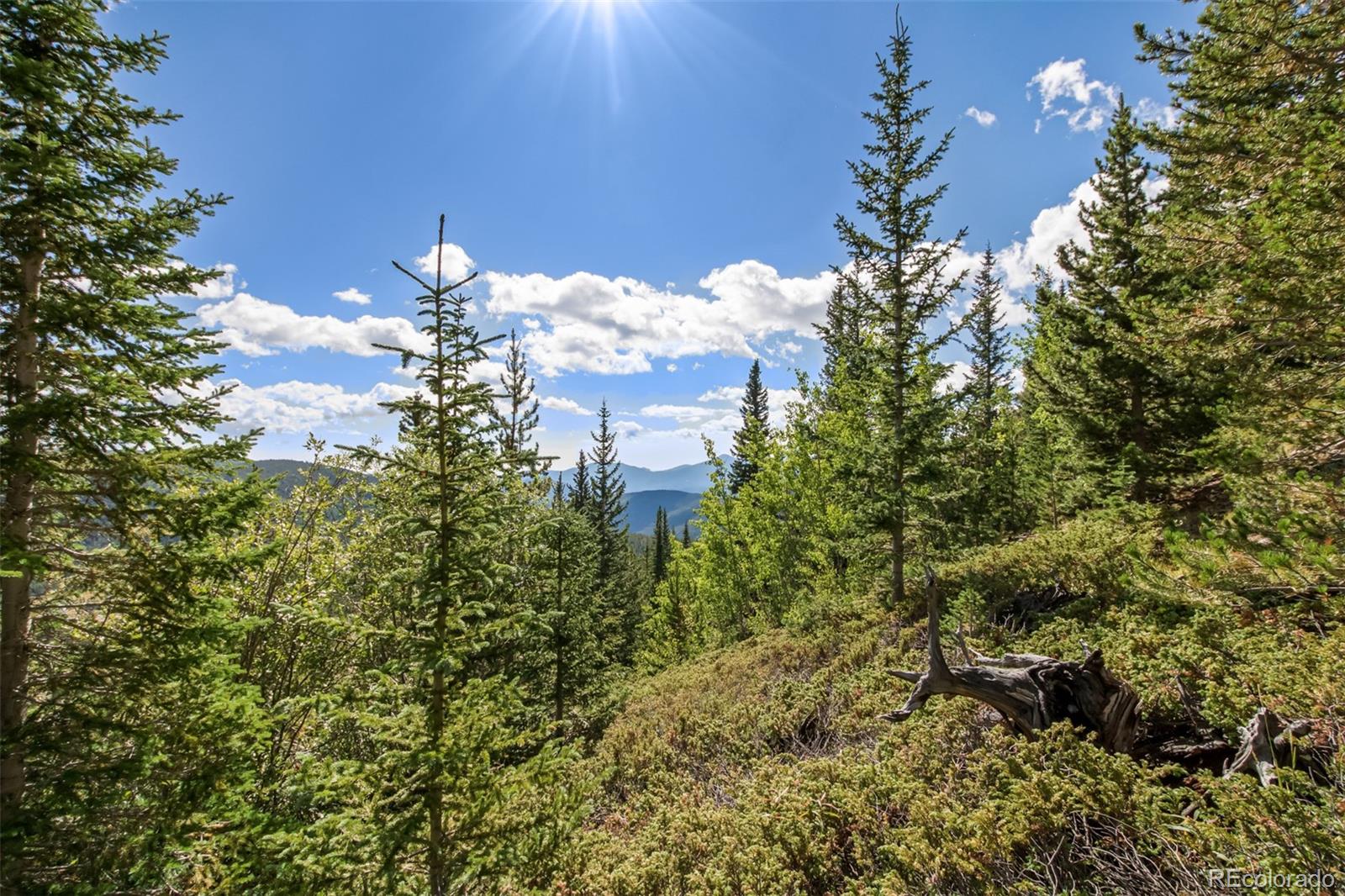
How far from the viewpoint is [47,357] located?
513 centimetres

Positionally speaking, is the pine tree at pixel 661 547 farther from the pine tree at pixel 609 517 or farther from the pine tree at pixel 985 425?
the pine tree at pixel 985 425

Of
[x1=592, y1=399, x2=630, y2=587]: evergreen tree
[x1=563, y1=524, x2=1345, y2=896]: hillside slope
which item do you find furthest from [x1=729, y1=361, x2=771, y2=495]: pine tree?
[x1=563, y1=524, x2=1345, y2=896]: hillside slope

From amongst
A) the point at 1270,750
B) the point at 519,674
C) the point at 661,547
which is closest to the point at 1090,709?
the point at 1270,750

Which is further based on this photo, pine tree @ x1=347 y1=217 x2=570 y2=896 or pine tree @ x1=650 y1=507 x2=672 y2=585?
pine tree @ x1=650 y1=507 x2=672 y2=585

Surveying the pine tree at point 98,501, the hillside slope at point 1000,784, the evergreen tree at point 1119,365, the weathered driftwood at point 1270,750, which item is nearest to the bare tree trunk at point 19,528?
the pine tree at point 98,501

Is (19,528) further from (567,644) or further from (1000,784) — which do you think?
(567,644)

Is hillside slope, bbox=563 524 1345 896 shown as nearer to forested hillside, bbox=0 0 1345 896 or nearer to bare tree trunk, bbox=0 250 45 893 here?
forested hillside, bbox=0 0 1345 896

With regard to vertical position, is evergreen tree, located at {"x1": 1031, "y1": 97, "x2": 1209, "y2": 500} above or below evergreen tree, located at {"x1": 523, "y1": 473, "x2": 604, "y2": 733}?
above

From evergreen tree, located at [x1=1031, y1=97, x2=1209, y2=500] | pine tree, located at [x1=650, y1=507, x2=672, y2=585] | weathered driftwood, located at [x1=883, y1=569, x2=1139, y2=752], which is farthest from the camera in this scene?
pine tree, located at [x1=650, y1=507, x2=672, y2=585]

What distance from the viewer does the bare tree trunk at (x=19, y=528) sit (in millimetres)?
4680

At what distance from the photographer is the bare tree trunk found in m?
4.68

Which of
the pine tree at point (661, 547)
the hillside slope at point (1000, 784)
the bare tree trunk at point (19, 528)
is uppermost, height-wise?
the bare tree trunk at point (19, 528)

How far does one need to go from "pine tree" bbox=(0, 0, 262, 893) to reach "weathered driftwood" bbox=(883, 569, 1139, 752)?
8.11 meters

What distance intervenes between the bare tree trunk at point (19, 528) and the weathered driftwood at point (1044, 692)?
9186mm
